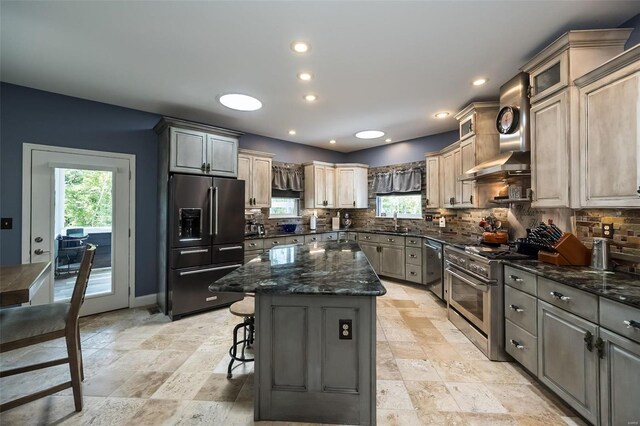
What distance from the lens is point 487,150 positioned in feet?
10.9

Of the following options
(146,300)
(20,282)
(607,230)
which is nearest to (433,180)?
(607,230)

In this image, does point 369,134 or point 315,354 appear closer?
point 315,354

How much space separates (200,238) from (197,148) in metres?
1.22

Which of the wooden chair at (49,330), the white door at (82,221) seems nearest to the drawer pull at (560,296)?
the wooden chair at (49,330)

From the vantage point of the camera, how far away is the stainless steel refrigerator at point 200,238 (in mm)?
3340

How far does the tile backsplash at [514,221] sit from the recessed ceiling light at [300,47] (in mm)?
2790

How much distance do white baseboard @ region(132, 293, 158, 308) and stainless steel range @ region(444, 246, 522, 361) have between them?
405cm

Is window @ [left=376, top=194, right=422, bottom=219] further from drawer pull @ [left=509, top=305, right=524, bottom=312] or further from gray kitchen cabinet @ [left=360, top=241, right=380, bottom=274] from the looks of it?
drawer pull @ [left=509, top=305, right=524, bottom=312]

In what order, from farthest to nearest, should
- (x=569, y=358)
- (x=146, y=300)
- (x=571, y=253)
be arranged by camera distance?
(x=146, y=300)
(x=571, y=253)
(x=569, y=358)

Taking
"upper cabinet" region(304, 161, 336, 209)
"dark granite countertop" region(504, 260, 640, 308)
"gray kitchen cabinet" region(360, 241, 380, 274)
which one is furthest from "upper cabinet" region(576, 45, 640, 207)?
"upper cabinet" region(304, 161, 336, 209)

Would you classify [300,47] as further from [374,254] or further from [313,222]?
[374,254]

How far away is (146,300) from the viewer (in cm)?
377

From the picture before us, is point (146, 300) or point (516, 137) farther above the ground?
point (516, 137)

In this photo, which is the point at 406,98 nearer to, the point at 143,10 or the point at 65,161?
the point at 143,10
